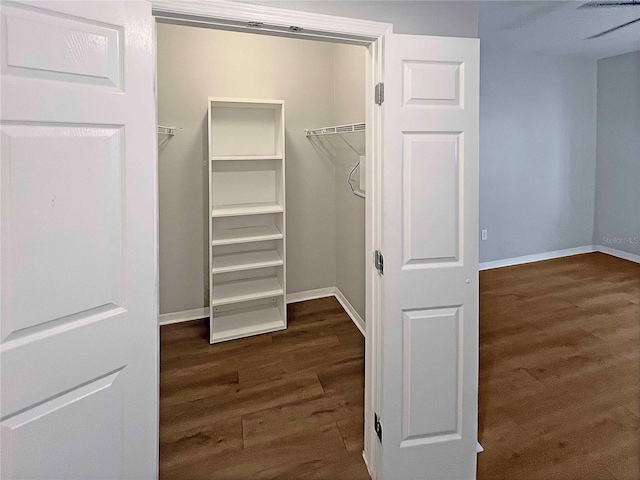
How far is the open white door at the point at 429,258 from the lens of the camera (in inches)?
60.0

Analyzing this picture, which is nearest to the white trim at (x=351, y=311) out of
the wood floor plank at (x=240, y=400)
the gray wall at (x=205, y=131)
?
the gray wall at (x=205, y=131)

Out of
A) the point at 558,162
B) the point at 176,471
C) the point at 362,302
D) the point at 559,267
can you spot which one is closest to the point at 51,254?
the point at 176,471

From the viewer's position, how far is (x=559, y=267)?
4.87 meters

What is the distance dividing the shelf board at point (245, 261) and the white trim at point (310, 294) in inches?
21.5

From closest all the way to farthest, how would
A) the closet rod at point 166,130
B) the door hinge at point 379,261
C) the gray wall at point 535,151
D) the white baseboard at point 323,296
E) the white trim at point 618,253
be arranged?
the door hinge at point 379,261, the closet rod at point 166,130, the white baseboard at point 323,296, the gray wall at point 535,151, the white trim at point 618,253

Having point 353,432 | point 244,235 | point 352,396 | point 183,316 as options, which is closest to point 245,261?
point 244,235

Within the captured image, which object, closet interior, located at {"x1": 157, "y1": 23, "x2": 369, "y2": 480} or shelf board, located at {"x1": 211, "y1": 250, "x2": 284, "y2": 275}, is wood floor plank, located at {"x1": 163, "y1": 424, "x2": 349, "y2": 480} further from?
shelf board, located at {"x1": 211, "y1": 250, "x2": 284, "y2": 275}

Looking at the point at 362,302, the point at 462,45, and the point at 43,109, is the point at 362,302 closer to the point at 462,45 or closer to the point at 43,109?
the point at 462,45

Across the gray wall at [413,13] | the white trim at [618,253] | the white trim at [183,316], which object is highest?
the gray wall at [413,13]

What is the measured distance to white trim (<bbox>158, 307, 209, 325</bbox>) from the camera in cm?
340

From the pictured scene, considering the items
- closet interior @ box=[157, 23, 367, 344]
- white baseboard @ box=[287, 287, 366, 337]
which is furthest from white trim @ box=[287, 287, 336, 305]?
closet interior @ box=[157, 23, 367, 344]

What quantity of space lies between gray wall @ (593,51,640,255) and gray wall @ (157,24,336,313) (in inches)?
152

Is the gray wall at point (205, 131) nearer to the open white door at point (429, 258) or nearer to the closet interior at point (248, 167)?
the closet interior at point (248, 167)

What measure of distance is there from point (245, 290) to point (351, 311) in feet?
3.11
